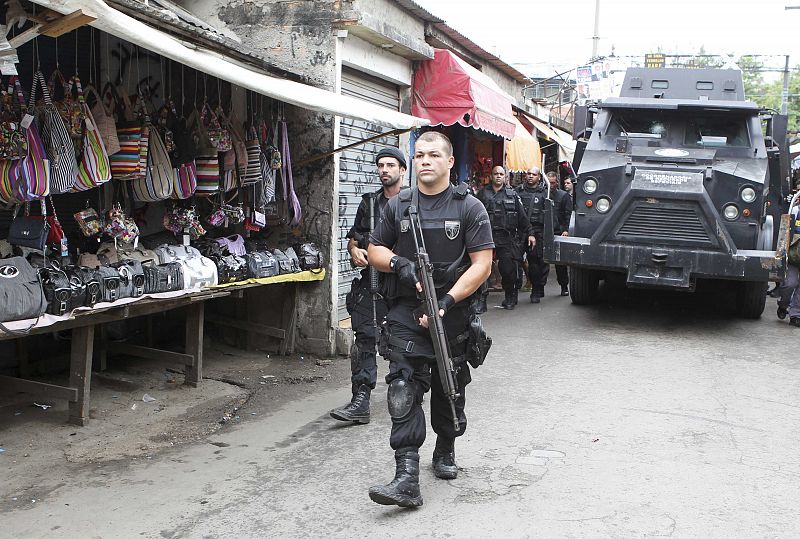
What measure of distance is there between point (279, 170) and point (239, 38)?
140 cm

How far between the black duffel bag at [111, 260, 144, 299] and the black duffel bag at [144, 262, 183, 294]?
60 mm

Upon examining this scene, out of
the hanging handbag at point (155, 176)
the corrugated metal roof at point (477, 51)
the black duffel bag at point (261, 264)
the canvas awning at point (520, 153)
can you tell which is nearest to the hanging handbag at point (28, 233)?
the hanging handbag at point (155, 176)

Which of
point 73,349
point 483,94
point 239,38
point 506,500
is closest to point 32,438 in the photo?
point 73,349

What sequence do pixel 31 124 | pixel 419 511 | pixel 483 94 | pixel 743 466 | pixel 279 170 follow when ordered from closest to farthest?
pixel 419 511 → pixel 743 466 → pixel 31 124 → pixel 279 170 → pixel 483 94

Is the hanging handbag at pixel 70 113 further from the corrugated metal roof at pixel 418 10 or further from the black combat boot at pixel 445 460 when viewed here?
the corrugated metal roof at pixel 418 10

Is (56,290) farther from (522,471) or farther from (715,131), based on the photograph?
(715,131)

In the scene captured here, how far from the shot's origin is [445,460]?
4309 mm

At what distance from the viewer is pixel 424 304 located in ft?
12.7

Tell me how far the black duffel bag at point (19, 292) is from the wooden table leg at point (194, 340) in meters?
1.65

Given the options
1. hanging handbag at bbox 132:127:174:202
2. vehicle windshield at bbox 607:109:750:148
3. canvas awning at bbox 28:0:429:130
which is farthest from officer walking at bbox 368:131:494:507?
vehicle windshield at bbox 607:109:750:148

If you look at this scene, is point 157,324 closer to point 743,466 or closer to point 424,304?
point 424,304

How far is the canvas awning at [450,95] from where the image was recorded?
9508mm

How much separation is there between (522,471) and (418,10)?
666 cm

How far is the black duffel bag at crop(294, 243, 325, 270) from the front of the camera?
284 inches
